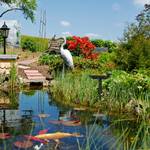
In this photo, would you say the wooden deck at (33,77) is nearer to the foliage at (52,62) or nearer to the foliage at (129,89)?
the foliage at (52,62)

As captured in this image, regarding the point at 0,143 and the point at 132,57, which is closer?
the point at 0,143

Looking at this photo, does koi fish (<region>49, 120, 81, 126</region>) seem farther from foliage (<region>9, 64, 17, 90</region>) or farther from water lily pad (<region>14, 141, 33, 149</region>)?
foliage (<region>9, 64, 17, 90</region>)

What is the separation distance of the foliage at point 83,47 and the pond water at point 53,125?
11.1m

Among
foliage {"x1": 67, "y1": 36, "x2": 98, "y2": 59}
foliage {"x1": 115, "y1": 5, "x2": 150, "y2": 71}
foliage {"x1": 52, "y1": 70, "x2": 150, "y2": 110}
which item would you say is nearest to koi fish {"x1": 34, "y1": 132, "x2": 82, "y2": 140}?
foliage {"x1": 52, "y1": 70, "x2": 150, "y2": 110}

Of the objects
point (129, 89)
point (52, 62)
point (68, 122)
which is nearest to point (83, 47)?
point (52, 62)

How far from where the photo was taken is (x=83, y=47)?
859 inches

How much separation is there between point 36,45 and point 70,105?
23595mm

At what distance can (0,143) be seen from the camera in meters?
5.30

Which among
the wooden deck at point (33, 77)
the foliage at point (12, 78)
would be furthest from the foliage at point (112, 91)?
the wooden deck at point (33, 77)

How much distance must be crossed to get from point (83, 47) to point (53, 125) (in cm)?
1531

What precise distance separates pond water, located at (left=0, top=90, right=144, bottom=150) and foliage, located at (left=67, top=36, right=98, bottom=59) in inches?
439

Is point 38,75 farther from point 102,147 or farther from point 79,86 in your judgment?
point 102,147

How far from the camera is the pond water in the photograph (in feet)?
17.2

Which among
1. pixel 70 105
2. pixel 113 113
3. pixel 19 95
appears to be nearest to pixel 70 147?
pixel 113 113
